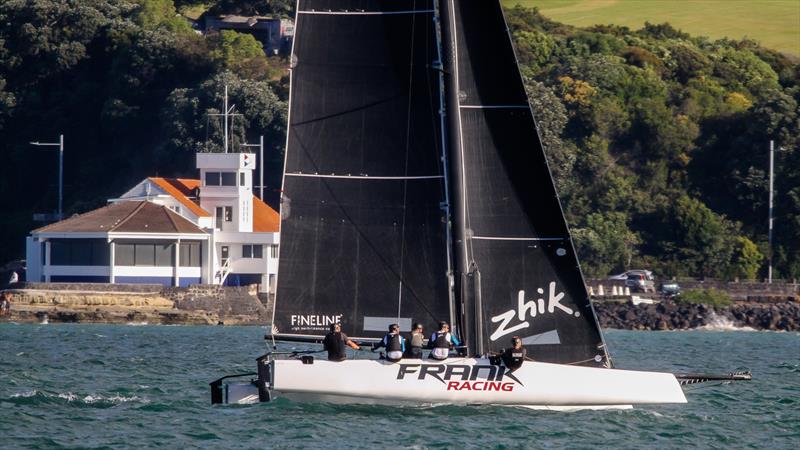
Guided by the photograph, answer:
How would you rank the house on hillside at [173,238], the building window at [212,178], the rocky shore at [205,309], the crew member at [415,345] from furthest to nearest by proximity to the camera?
the building window at [212,178], the house on hillside at [173,238], the rocky shore at [205,309], the crew member at [415,345]

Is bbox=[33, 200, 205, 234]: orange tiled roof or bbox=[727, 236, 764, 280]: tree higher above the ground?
bbox=[33, 200, 205, 234]: orange tiled roof

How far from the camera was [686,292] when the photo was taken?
253 ft

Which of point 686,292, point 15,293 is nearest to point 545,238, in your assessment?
point 15,293

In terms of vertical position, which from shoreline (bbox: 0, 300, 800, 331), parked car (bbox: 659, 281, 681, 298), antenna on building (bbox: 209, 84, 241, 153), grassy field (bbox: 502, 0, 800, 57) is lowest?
shoreline (bbox: 0, 300, 800, 331)

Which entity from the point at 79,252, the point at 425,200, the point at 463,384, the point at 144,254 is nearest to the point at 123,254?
the point at 144,254

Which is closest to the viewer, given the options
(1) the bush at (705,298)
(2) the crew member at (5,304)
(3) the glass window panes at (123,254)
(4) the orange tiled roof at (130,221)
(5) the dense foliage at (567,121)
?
(2) the crew member at (5,304)

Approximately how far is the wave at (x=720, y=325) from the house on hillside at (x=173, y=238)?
1997 centimetres

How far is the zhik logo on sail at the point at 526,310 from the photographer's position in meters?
27.0

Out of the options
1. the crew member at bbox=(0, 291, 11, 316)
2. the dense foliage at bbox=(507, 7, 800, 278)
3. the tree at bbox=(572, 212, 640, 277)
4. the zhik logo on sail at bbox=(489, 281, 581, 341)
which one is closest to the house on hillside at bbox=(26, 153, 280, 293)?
the crew member at bbox=(0, 291, 11, 316)

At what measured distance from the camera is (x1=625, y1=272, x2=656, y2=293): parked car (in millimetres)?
78438

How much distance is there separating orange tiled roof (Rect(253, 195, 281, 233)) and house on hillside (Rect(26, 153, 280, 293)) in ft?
0.25

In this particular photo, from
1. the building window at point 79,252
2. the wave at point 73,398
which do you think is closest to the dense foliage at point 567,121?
the building window at point 79,252

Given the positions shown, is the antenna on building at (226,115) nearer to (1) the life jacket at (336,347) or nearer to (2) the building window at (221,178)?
(2) the building window at (221,178)

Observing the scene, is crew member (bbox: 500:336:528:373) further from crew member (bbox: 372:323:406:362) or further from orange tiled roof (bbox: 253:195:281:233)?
orange tiled roof (bbox: 253:195:281:233)
